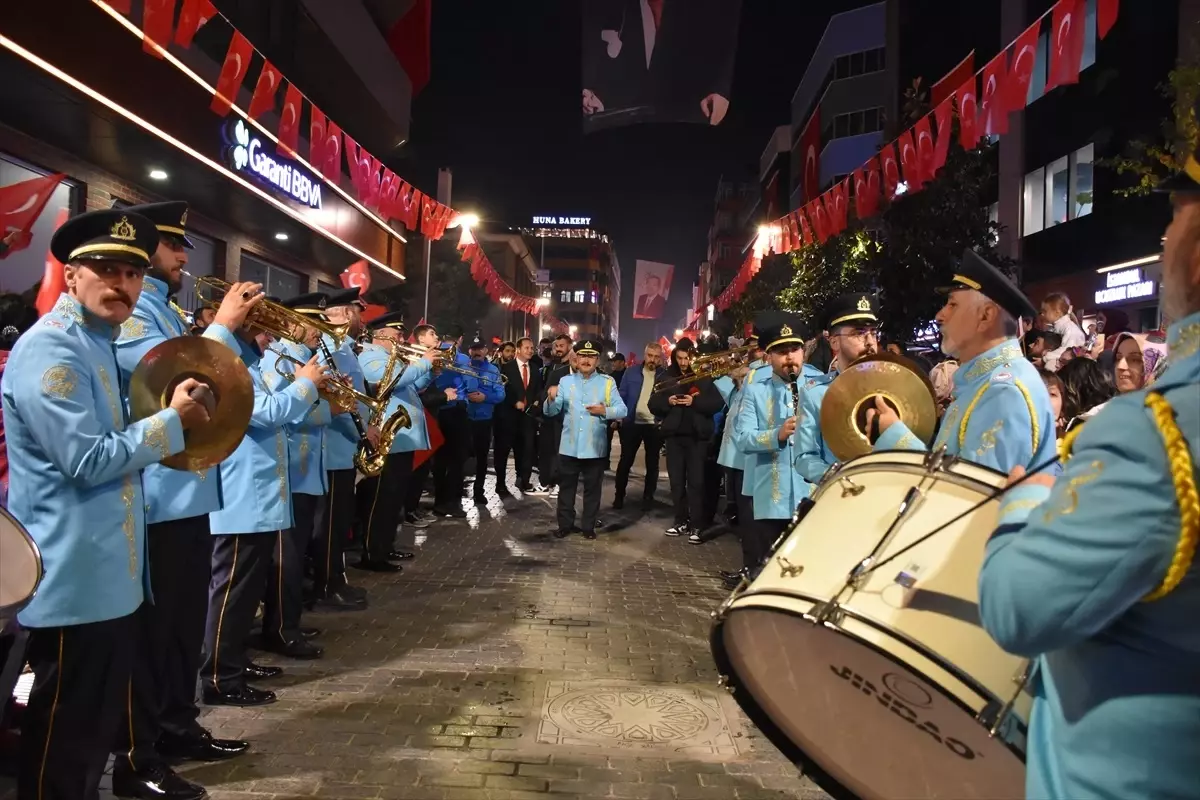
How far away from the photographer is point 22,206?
7.51 meters

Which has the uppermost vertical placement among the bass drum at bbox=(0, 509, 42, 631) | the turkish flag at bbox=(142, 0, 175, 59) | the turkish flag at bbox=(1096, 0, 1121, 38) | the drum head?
the turkish flag at bbox=(142, 0, 175, 59)

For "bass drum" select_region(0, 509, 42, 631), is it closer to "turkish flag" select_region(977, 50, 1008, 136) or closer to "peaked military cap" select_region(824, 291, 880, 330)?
"peaked military cap" select_region(824, 291, 880, 330)

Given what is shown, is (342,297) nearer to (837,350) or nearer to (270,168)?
(837,350)

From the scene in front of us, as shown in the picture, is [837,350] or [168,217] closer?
[168,217]

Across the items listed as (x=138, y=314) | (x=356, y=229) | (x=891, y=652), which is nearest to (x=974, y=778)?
(x=891, y=652)

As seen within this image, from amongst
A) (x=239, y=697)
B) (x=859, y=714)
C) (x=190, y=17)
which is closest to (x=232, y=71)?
(x=190, y=17)

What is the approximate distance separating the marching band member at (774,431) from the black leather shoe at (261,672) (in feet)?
12.6

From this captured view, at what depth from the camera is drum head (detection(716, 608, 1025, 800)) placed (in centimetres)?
203

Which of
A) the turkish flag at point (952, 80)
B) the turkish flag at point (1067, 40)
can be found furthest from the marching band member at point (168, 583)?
the turkish flag at point (952, 80)

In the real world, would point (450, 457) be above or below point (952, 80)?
below

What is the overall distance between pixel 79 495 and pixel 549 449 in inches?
438

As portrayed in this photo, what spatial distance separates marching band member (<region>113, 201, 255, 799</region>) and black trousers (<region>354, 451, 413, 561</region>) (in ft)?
12.8

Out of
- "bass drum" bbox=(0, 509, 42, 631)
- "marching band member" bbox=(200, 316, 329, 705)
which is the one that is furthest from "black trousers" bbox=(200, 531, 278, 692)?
"bass drum" bbox=(0, 509, 42, 631)

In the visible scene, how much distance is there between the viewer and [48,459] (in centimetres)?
289
